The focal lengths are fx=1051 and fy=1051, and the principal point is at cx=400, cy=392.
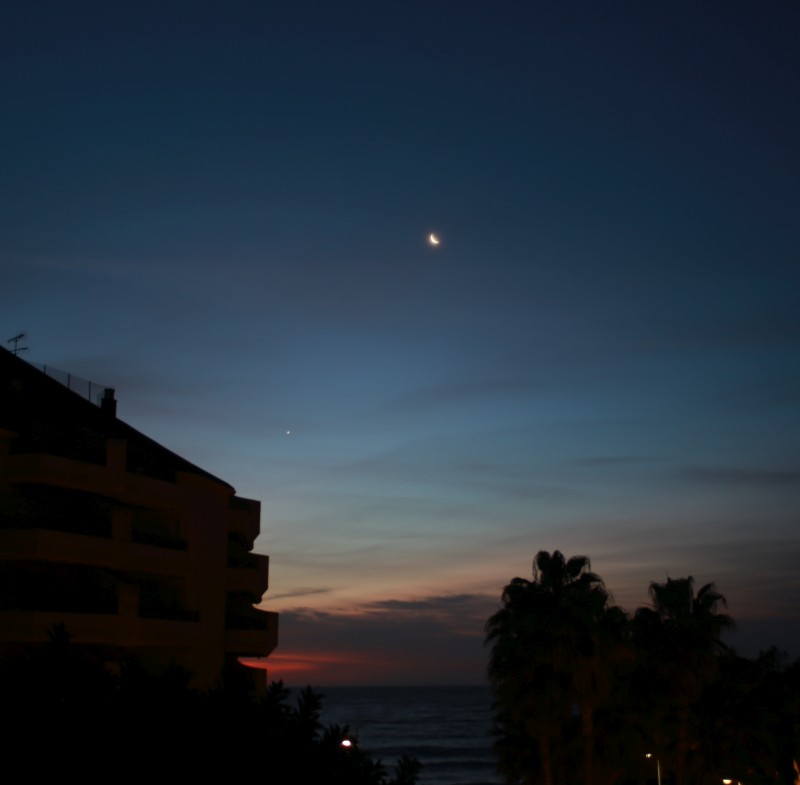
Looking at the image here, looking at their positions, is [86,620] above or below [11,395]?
below

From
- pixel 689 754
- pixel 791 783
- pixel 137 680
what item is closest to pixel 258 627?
pixel 689 754

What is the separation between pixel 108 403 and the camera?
4634 cm

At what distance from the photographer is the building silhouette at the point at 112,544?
33250mm

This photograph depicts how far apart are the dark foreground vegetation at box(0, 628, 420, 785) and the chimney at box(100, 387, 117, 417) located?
3488 cm

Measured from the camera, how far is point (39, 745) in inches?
405

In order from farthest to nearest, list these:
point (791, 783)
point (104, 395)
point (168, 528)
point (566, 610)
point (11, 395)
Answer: point (104, 395)
point (791, 783)
point (168, 528)
point (11, 395)
point (566, 610)

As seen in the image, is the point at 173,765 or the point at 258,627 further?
the point at 258,627

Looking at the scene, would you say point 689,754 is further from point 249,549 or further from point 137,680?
point 137,680

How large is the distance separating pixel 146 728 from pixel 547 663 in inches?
891

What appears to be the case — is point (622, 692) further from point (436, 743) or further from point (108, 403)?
point (436, 743)

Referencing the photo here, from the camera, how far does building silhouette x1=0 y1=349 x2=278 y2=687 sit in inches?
1309

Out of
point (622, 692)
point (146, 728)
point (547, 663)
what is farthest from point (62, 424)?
point (146, 728)

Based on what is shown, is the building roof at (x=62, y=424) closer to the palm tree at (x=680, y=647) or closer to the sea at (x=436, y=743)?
the palm tree at (x=680, y=647)

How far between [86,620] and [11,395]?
356 inches
